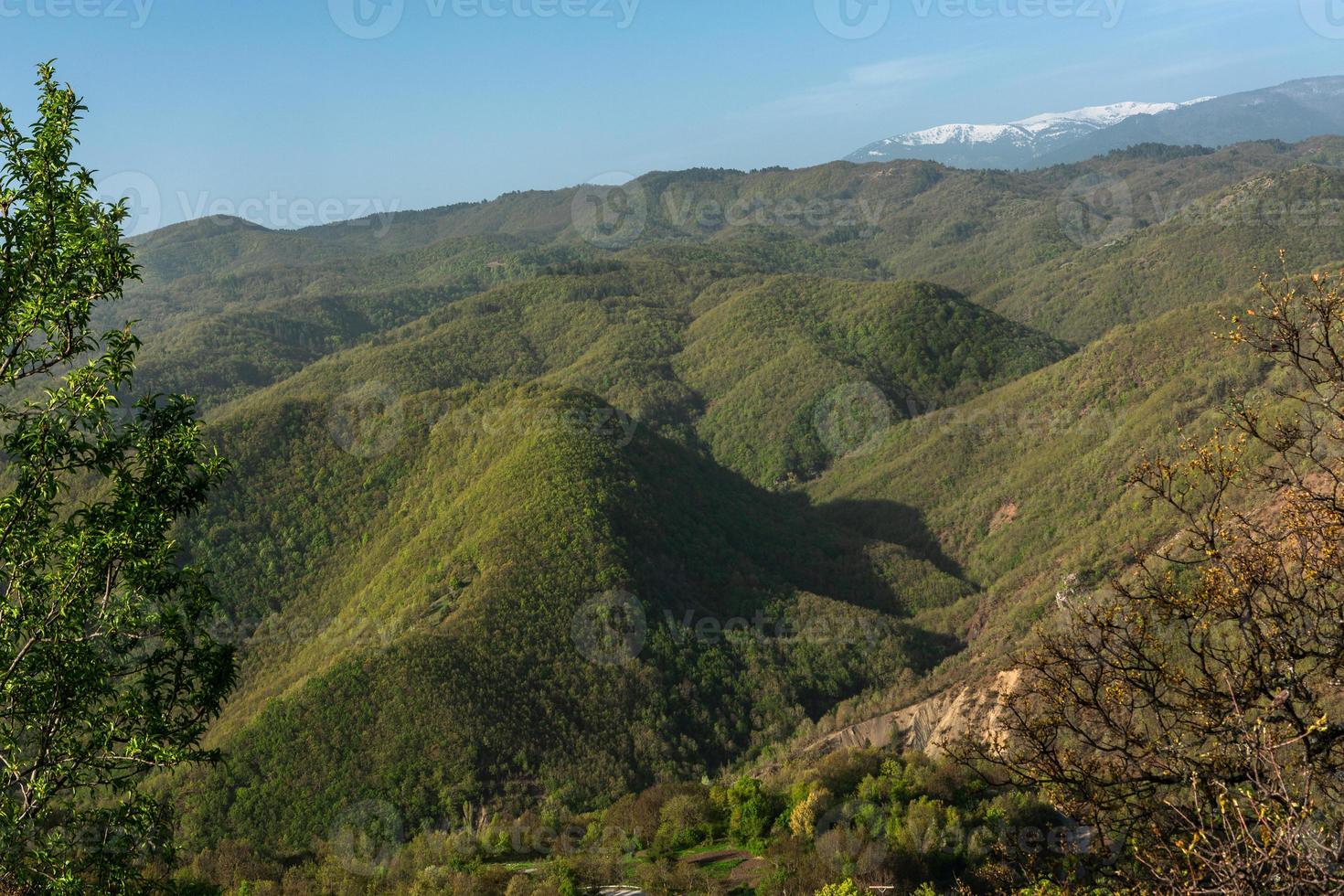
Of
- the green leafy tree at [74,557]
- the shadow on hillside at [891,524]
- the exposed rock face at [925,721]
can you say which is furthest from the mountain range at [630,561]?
the green leafy tree at [74,557]

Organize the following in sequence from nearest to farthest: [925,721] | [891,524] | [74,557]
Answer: [74,557], [925,721], [891,524]

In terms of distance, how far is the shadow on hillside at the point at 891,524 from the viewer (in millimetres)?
83375

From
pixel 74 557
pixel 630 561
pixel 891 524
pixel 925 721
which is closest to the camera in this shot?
pixel 74 557

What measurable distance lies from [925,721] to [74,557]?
43.6m

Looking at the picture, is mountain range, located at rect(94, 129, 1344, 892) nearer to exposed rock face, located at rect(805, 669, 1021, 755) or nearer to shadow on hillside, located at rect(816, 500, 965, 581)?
shadow on hillside, located at rect(816, 500, 965, 581)

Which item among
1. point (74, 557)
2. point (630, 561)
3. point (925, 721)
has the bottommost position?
point (925, 721)

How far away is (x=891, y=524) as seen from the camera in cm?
9138

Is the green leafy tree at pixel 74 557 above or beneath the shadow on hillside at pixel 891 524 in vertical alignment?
above

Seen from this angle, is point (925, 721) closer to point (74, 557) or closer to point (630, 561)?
point (630, 561)

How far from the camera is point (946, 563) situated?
8244 cm

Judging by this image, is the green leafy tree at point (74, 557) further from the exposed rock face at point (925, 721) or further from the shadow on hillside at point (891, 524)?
the shadow on hillside at point (891, 524)

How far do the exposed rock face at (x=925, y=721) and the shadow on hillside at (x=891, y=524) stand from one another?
34470 millimetres

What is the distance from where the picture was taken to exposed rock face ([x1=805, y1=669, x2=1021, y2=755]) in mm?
42000

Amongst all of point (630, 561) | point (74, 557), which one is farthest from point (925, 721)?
point (74, 557)
